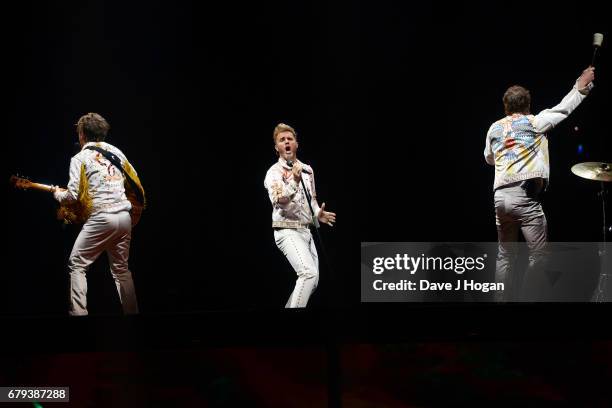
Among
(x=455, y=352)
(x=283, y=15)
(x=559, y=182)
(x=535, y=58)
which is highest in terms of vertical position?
(x=283, y=15)

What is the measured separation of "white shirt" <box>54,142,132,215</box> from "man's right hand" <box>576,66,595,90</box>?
396 centimetres

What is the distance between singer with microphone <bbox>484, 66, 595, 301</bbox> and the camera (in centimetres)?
507

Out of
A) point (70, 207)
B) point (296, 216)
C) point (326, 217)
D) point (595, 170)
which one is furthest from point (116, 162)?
point (595, 170)

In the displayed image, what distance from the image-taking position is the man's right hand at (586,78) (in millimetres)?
5445

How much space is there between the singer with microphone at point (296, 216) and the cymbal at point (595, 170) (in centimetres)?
206

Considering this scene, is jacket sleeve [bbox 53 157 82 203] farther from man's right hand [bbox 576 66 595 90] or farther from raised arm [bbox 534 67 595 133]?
man's right hand [bbox 576 66 595 90]

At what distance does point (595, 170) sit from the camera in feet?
16.6

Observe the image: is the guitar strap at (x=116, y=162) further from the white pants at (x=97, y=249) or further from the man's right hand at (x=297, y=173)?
the man's right hand at (x=297, y=173)

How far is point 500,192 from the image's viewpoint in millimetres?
5195

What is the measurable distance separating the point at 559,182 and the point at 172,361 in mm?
3910

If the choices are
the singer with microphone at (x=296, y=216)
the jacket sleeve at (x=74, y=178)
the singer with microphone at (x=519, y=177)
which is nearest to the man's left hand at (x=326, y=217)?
the singer with microphone at (x=296, y=216)

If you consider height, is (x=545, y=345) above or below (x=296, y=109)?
below

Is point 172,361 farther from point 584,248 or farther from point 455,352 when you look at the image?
point 584,248

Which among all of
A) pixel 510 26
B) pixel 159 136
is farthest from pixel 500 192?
pixel 159 136
